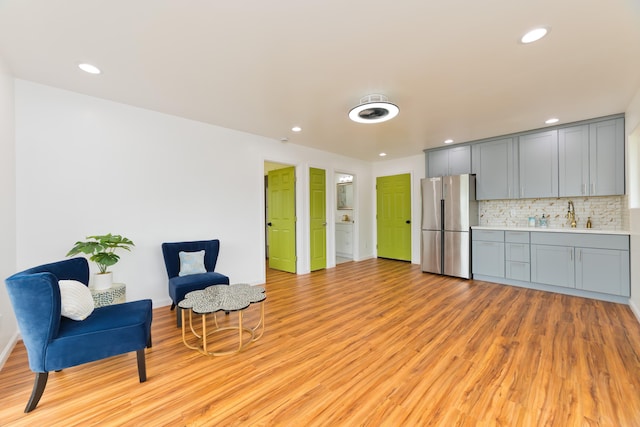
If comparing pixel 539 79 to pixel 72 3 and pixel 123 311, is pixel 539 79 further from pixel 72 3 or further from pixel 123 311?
pixel 123 311

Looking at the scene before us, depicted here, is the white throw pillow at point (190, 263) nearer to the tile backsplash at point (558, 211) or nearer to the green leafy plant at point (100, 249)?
the green leafy plant at point (100, 249)

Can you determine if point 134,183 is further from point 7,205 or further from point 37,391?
point 37,391

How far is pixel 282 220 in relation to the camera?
535cm

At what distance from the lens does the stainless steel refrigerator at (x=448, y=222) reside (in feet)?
15.3

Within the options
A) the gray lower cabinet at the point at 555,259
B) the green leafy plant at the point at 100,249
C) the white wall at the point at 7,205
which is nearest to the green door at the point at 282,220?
the green leafy plant at the point at 100,249

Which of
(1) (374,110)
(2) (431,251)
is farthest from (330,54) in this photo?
(2) (431,251)

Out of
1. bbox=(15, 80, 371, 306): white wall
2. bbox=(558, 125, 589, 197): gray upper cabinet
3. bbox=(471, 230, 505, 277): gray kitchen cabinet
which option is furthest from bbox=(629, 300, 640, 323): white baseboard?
bbox=(15, 80, 371, 306): white wall

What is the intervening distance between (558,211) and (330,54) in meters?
4.47

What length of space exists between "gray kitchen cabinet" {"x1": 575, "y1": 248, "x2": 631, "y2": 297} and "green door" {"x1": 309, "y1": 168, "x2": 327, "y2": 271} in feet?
12.9

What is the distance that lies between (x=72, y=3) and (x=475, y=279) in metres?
5.71

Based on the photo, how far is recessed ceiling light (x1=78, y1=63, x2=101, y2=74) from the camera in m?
2.29

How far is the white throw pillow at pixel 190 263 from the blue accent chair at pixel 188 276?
0.25 ft

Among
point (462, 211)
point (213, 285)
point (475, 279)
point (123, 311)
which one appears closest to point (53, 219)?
point (123, 311)

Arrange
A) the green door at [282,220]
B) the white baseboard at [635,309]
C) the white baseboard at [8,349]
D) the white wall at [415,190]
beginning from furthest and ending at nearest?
the white wall at [415,190], the green door at [282,220], the white baseboard at [635,309], the white baseboard at [8,349]
